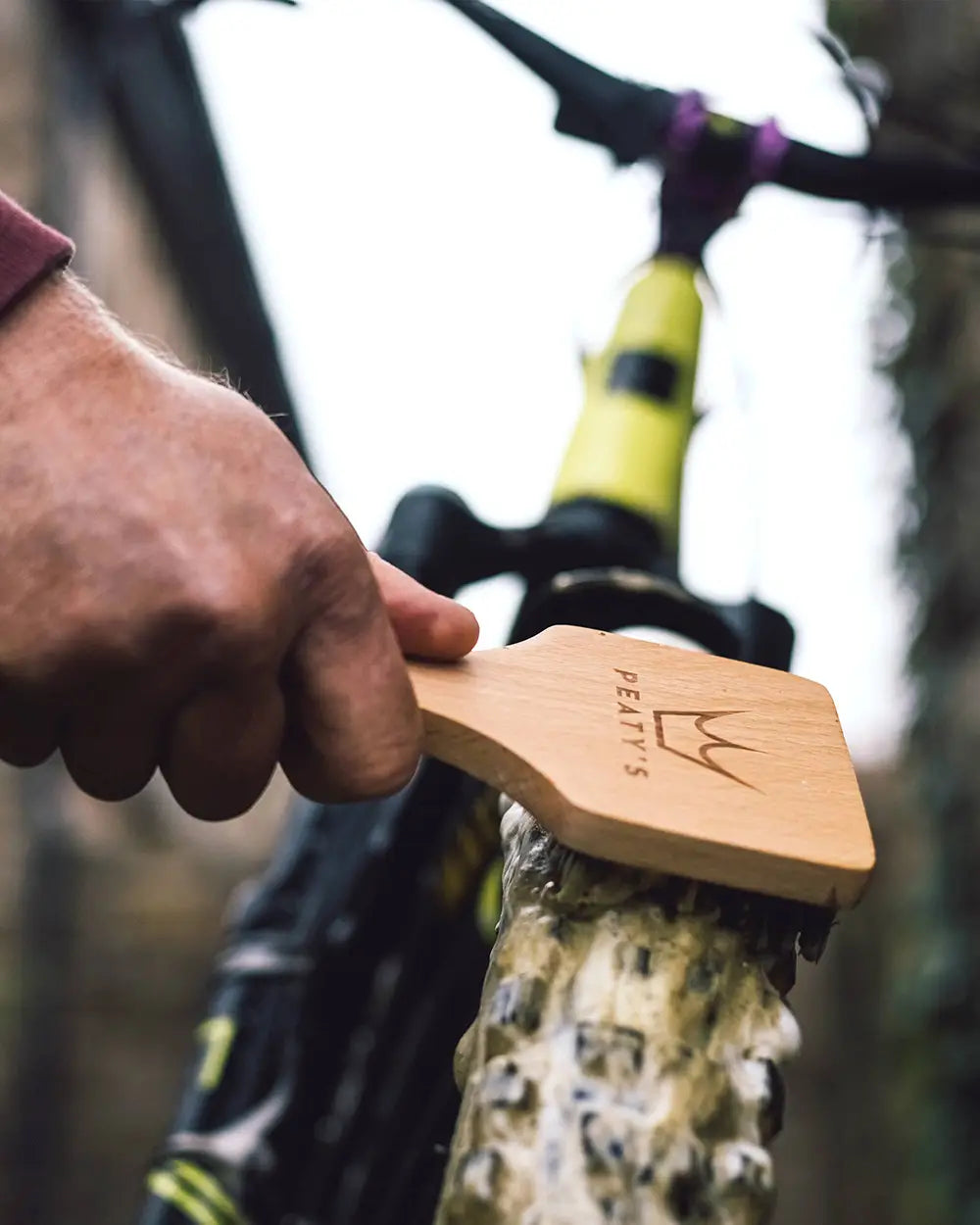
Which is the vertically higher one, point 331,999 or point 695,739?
point 695,739

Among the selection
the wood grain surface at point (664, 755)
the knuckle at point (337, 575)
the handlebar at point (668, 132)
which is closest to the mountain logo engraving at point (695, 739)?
the wood grain surface at point (664, 755)

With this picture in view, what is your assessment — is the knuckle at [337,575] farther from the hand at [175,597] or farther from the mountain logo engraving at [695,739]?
the mountain logo engraving at [695,739]

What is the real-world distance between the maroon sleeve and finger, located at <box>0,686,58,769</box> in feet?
0.43

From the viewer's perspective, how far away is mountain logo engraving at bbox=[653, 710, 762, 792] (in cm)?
45

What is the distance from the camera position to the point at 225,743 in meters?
0.47

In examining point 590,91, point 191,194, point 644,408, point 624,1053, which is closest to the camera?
point 624,1053

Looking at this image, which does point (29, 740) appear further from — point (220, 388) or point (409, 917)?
point (409, 917)

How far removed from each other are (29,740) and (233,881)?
2314 mm

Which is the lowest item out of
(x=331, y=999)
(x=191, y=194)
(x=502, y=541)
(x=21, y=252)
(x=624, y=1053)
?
(x=191, y=194)

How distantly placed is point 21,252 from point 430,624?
19 centimetres

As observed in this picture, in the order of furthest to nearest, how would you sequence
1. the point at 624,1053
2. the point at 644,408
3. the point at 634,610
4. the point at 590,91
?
1. the point at 590,91
2. the point at 644,408
3. the point at 634,610
4. the point at 624,1053

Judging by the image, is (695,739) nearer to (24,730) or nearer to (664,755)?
(664,755)

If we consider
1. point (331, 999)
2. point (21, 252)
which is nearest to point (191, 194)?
point (331, 999)

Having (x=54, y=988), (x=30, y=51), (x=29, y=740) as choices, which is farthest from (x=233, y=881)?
(x=29, y=740)
